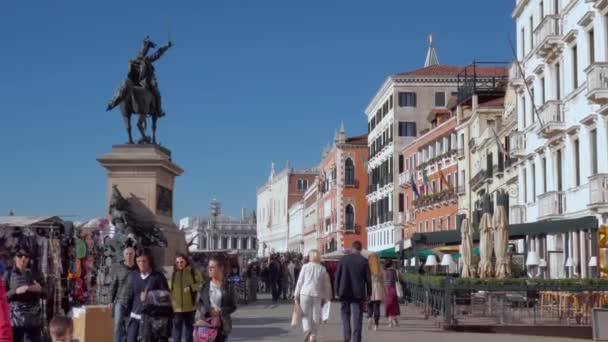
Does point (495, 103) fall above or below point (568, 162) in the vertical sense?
above

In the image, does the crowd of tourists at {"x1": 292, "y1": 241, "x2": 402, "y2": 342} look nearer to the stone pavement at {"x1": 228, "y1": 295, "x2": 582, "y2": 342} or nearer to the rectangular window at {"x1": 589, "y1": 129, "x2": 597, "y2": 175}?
the stone pavement at {"x1": 228, "y1": 295, "x2": 582, "y2": 342}

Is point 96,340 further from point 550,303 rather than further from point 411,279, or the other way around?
point 411,279

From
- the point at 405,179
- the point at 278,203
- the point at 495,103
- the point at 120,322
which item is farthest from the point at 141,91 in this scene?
the point at 278,203

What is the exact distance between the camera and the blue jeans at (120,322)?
11.5 m

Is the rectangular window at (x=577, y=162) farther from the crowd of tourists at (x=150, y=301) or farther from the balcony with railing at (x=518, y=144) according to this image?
the crowd of tourists at (x=150, y=301)

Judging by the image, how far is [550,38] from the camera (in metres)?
32.1

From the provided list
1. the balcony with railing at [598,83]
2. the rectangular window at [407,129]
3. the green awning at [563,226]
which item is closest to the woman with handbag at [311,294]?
the green awning at [563,226]

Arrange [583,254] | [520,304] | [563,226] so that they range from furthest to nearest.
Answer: [583,254] → [563,226] → [520,304]

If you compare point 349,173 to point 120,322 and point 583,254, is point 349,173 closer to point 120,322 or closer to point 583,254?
point 583,254

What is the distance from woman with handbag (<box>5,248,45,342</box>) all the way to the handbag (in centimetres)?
171

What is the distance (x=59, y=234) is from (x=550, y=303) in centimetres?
1102

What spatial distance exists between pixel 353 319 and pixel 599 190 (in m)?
14.1

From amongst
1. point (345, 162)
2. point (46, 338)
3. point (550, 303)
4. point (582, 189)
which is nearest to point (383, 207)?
point (345, 162)

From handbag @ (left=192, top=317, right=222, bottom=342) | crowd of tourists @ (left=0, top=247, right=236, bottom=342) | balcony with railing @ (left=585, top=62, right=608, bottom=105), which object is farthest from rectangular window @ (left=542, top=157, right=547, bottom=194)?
handbag @ (left=192, top=317, right=222, bottom=342)
